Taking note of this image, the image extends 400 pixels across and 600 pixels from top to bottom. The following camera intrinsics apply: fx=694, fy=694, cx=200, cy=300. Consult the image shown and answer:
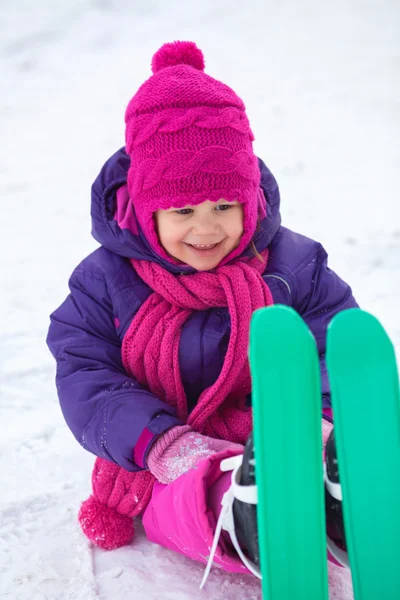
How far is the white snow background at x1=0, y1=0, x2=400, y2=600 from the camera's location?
1.53m

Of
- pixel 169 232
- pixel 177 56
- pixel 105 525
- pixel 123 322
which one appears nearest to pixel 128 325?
pixel 123 322

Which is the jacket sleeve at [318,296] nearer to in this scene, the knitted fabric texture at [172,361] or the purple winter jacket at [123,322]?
the purple winter jacket at [123,322]

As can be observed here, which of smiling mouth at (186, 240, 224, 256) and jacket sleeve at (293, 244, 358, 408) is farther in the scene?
jacket sleeve at (293, 244, 358, 408)

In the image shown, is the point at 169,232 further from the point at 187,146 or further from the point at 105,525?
the point at 105,525

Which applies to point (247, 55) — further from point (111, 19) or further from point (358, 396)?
point (358, 396)

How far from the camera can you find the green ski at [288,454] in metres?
0.96

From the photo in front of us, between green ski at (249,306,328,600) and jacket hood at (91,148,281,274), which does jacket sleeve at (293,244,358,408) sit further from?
green ski at (249,306,328,600)

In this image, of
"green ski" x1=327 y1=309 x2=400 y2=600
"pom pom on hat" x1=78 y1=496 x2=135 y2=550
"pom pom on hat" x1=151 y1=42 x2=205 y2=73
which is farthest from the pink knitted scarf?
"green ski" x1=327 y1=309 x2=400 y2=600

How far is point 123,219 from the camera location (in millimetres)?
1663

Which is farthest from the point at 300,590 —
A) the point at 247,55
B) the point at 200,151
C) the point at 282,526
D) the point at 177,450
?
the point at 247,55

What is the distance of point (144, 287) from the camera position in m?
1.68

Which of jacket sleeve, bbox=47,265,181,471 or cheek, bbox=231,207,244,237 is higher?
cheek, bbox=231,207,244,237

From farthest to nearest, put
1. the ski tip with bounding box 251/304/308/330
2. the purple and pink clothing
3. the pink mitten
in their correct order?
the purple and pink clothing
the pink mitten
the ski tip with bounding box 251/304/308/330

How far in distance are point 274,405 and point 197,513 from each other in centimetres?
37
